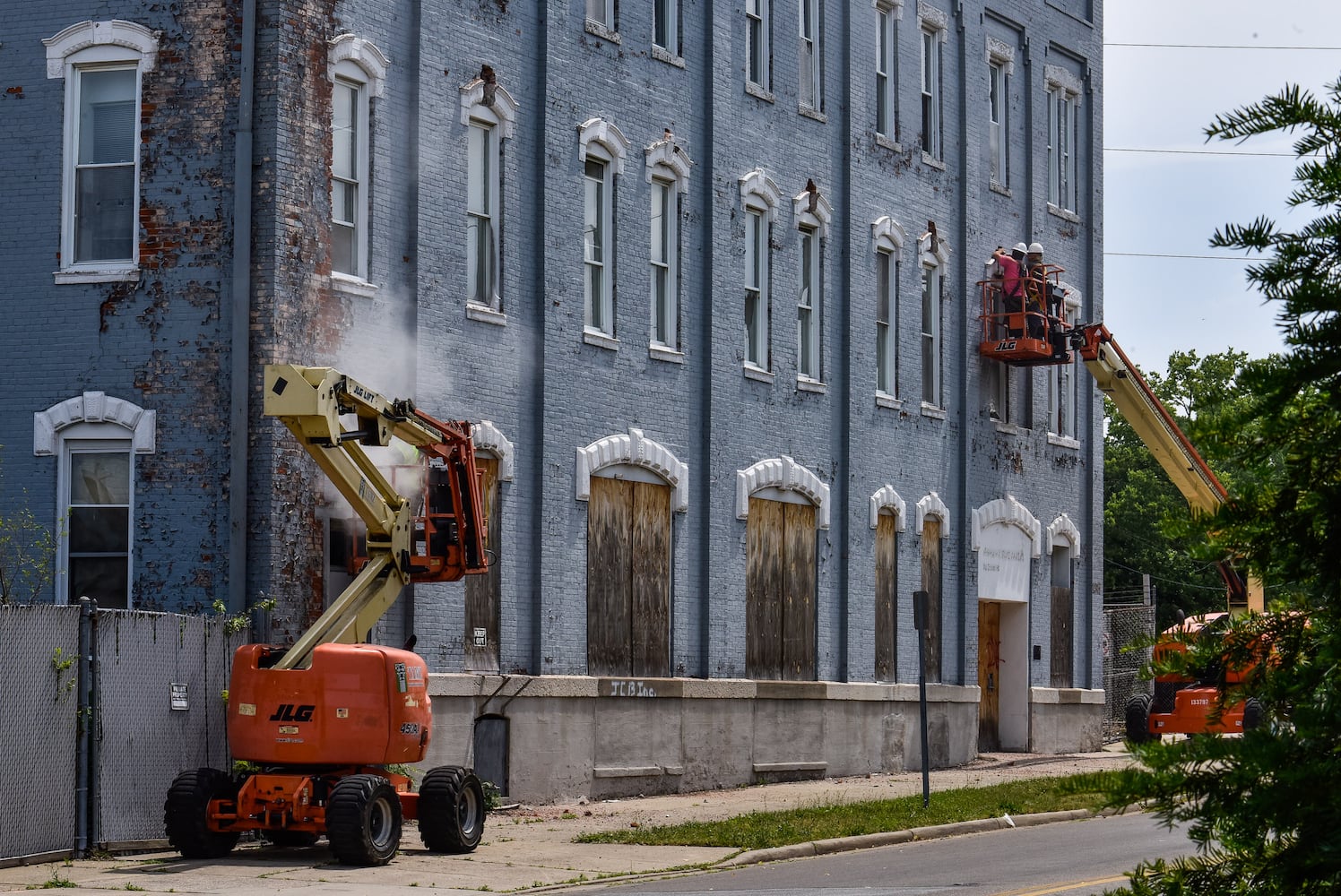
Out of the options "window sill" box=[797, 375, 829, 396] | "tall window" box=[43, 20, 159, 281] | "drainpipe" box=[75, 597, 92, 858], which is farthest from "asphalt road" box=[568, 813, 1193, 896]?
"window sill" box=[797, 375, 829, 396]

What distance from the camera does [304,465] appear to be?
18.8 m

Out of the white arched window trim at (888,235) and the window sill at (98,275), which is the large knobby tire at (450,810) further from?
the white arched window trim at (888,235)

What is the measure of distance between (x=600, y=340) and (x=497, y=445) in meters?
2.51

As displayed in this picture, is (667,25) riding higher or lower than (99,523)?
higher

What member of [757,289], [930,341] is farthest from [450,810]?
[930,341]

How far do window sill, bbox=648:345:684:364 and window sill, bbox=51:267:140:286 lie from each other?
7338mm

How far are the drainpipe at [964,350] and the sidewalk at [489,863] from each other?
9155mm

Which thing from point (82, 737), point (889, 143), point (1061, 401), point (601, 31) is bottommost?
point (82, 737)

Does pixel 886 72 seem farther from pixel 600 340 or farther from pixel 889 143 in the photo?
pixel 600 340

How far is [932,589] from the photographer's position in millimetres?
30562

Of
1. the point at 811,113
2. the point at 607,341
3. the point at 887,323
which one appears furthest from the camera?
the point at 887,323

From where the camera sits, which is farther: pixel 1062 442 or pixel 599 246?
pixel 1062 442

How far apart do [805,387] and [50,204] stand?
461 inches

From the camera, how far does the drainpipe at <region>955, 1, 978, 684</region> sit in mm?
31094
